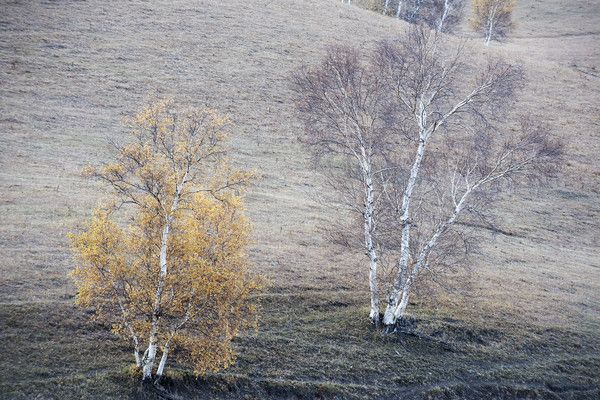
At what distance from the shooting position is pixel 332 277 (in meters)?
32.8

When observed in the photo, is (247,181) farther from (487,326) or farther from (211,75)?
(211,75)

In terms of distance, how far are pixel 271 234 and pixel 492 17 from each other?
7368 centimetres

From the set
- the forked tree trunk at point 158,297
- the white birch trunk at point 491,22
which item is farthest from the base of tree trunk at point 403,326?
the white birch trunk at point 491,22

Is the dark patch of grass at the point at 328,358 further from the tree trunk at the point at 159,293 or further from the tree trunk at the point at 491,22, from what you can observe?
the tree trunk at the point at 491,22

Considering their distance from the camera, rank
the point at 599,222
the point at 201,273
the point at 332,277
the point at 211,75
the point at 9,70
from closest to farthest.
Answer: the point at 201,273
the point at 332,277
the point at 599,222
the point at 9,70
the point at 211,75

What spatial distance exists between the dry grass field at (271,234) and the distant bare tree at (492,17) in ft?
51.5

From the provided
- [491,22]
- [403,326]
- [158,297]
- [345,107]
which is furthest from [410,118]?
[491,22]

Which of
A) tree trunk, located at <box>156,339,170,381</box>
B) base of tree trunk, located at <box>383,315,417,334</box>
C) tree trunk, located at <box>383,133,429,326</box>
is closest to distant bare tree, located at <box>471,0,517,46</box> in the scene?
tree trunk, located at <box>383,133,429,326</box>

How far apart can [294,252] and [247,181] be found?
1406cm

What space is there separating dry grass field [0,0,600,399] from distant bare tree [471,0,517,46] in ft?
51.5

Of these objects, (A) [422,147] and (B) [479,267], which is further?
(B) [479,267]

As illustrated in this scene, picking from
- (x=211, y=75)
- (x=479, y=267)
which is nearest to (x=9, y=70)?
(x=211, y=75)

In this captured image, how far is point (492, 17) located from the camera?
305 ft

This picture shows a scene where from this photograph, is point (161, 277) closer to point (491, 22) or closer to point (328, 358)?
point (328, 358)
